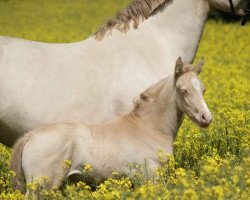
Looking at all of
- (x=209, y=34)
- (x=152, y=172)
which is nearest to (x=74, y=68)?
(x=152, y=172)

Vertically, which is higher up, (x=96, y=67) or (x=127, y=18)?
(x=127, y=18)

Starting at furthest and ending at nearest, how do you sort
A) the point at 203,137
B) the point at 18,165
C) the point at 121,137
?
the point at 203,137 < the point at 121,137 < the point at 18,165

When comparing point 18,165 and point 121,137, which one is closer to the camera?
point 18,165

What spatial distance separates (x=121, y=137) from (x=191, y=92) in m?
0.73

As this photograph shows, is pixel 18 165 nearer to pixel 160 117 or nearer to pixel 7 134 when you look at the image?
pixel 7 134

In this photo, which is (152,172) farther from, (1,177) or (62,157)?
(1,177)

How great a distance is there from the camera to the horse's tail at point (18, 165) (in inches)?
252

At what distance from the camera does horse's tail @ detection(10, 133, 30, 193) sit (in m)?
6.39

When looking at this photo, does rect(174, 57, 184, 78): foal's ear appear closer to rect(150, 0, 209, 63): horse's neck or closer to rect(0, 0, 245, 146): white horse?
rect(0, 0, 245, 146): white horse

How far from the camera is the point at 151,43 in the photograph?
776 centimetres

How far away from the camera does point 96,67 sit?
7441 millimetres

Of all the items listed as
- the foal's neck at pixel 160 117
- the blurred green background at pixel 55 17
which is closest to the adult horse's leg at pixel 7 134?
the foal's neck at pixel 160 117

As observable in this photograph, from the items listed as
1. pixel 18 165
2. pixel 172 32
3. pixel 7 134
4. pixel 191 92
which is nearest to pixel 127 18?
pixel 172 32

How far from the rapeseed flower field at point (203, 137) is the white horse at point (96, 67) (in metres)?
0.74
